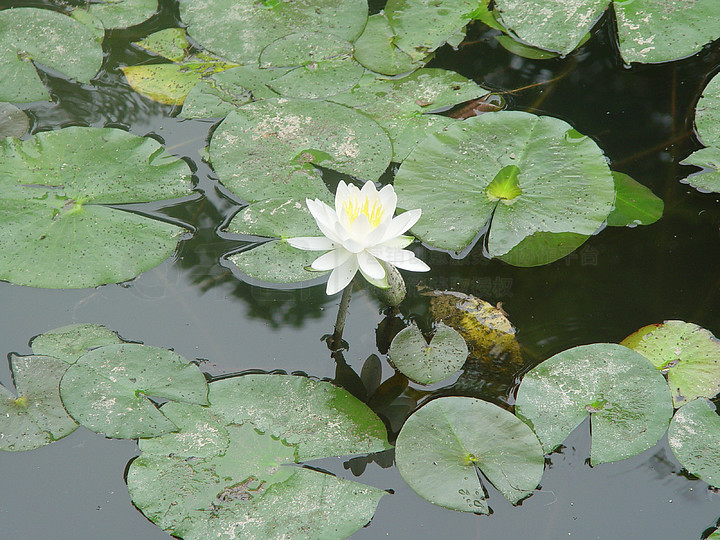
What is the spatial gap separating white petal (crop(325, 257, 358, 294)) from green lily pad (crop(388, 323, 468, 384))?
1.21 feet

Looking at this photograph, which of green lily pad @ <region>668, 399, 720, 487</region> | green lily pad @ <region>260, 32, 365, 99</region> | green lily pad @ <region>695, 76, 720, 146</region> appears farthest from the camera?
green lily pad @ <region>260, 32, 365, 99</region>

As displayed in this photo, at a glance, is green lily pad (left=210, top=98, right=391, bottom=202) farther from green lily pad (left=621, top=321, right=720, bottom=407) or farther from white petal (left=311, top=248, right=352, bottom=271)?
green lily pad (left=621, top=321, right=720, bottom=407)

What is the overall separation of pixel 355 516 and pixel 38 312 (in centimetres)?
150

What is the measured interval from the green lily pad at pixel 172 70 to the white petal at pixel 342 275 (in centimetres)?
164

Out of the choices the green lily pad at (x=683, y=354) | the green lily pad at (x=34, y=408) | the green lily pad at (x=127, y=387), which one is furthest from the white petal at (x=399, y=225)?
the green lily pad at (x=34, y=408)

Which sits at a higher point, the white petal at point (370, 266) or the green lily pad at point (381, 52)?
the green lily pad at point (381, 52)

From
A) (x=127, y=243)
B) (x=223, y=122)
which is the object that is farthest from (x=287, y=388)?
(x=223, y=122)

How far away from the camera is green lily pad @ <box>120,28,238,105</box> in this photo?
3.17 meters

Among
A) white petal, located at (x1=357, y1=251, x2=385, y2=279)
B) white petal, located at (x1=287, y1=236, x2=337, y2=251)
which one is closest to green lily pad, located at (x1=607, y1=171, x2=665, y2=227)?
white petal, located at (x1=357, y1=251, x2=385, y2=279)

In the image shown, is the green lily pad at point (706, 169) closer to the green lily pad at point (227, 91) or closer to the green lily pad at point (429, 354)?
the green lily pad at point (429, 354)

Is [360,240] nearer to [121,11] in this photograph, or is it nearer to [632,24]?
[632,24]

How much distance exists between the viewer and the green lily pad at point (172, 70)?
10.4ft

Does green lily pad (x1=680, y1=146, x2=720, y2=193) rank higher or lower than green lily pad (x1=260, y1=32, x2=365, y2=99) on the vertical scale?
higher

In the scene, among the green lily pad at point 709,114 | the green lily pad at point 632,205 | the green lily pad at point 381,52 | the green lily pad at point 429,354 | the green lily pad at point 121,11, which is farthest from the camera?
the green lily pad at point 121,11
